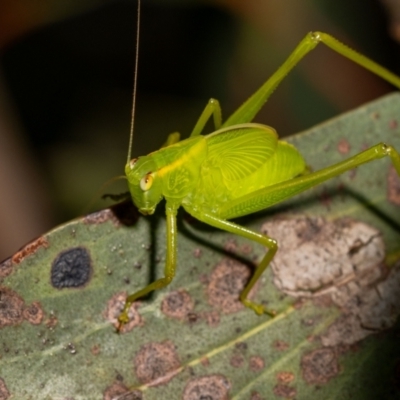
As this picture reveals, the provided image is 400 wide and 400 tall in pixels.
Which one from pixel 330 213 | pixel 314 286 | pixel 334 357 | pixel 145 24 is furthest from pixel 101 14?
pixel 334 357

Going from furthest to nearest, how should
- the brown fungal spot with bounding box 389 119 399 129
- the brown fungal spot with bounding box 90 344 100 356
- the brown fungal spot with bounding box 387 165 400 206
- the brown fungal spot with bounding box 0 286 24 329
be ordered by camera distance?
the brown fungal spot with bounding box 389 119 399 129
the brown fungal spot with bounding box 387 165 400 206
the brown fungal spot with bounding box 90 344 100 356
the brown fungal spot with bounding box 0 286 24 329

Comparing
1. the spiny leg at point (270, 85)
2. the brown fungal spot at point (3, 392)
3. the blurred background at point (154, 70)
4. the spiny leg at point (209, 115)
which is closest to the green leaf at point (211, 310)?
the brown fungal spot at point (3, 392)

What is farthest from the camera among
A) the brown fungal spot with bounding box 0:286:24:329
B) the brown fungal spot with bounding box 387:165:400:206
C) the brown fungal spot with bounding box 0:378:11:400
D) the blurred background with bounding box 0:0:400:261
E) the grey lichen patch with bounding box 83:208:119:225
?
the blurred background with bounding box 0:0:400:261

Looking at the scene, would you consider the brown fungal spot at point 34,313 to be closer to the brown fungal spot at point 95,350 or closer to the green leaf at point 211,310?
the green leaf at point 211,310

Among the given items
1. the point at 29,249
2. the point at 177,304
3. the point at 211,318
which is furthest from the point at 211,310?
the point at 29,249

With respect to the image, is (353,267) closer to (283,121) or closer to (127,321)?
(127,321)

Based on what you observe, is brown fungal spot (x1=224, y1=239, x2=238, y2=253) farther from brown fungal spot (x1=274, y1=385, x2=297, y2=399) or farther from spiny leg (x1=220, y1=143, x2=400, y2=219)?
brown fungal spot (x1=274, y1=385, x2=297, y2=399)

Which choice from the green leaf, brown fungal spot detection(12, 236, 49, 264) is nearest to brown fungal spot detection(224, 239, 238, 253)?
the green leaf
